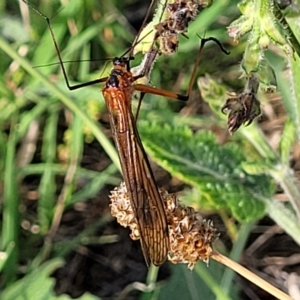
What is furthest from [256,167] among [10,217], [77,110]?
[10,217]

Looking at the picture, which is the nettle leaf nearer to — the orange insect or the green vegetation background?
the green vegetation background

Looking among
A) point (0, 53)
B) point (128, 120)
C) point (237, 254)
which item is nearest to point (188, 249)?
point (128, 120)

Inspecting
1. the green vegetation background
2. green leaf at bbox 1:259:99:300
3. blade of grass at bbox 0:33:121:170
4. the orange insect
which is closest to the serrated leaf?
the green vegetation background

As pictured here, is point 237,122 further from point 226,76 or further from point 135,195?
point 226,76

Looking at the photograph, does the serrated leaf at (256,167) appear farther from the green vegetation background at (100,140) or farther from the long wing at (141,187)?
the long wing at (141,187)

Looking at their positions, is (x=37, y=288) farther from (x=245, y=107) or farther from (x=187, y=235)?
(x=245, y=107)

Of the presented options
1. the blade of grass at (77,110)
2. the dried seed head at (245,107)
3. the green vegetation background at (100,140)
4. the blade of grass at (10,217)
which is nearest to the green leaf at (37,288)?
the green vegetation background at (100,140)

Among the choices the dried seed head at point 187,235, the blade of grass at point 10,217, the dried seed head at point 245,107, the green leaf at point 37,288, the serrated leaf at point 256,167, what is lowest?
the dried seed head at point 187,235
